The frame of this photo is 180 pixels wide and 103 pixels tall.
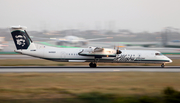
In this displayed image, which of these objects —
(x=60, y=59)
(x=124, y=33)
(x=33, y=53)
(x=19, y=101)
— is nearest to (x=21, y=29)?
(x=33, y=53)

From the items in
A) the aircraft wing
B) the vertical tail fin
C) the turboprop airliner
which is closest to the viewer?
the aircraft wing

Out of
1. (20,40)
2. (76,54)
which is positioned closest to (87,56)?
(76,54)

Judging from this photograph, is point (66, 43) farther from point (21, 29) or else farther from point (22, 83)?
point (22, 83)

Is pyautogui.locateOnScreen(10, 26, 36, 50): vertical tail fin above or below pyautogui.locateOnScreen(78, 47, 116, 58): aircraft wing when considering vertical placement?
above

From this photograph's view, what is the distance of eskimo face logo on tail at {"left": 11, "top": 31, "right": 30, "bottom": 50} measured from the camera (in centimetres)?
2466

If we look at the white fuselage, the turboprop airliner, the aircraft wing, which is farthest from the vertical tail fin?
the aircraft wing

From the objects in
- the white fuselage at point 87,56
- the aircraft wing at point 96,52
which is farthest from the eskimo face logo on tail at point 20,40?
the aircraft wing at point 96,52

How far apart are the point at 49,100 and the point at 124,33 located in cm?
10639

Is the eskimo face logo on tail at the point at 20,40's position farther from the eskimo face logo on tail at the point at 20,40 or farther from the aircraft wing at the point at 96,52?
the aircraft wing at the point at 96,52

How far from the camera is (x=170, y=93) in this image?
28.8 feet

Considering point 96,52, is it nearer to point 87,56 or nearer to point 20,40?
point 87,56

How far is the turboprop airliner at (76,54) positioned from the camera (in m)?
24.2

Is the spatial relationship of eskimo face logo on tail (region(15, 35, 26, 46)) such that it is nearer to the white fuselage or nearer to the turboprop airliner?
the turboprop airliner

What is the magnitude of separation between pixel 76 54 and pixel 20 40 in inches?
290
